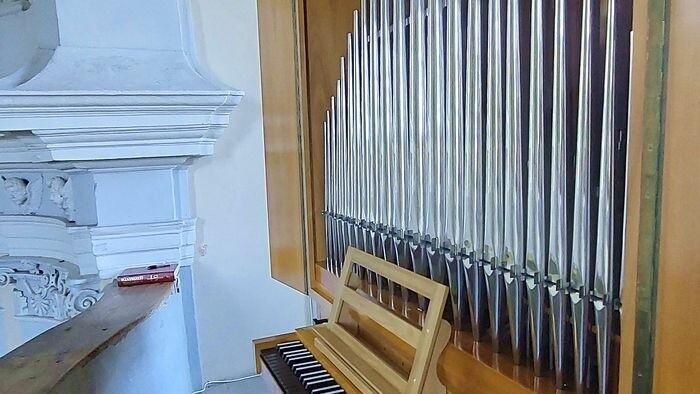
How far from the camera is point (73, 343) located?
132cm

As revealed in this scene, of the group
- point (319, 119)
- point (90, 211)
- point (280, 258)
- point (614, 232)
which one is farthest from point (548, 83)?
point (90, 211)

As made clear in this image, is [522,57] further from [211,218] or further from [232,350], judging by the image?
[232,350]

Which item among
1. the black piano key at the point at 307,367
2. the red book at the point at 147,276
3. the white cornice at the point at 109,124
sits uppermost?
the white cornice at the point at 109,124

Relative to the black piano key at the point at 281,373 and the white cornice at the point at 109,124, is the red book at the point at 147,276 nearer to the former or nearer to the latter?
the white cornice at the point at 109,124

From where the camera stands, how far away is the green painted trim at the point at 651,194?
1.80ft

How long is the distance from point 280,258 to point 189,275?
0.61 meters

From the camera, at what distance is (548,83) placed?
2.46ft

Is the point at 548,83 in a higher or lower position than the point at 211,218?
higher

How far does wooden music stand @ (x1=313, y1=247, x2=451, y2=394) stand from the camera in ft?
3.01

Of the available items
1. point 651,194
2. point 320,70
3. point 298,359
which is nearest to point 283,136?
point 320,70

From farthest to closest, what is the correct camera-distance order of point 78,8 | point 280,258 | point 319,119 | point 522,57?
point 78,8 → point 280,258 → point 319,119 → point 522,57

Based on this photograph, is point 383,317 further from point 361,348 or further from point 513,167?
point 513,167

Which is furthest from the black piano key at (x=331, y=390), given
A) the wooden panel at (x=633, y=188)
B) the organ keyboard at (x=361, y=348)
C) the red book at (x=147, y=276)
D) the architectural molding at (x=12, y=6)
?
the architectural molding at (x=12, y=6)

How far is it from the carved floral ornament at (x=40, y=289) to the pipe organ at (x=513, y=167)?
65.8 inches
